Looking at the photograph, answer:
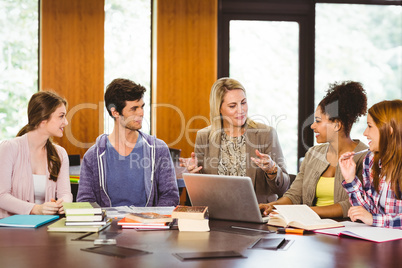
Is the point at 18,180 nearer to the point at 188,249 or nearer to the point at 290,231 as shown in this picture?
the point at 188,249

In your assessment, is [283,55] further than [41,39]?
Yes

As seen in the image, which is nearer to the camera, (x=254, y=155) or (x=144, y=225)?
(x=144, y=225)

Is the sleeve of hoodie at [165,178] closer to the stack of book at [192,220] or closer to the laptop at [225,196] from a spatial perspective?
the laptop at [225,196]

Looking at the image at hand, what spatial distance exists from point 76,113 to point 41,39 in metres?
0.93

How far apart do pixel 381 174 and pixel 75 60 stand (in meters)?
4.10

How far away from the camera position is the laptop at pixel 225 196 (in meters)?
2.38

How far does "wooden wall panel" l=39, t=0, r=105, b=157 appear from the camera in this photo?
5648mm

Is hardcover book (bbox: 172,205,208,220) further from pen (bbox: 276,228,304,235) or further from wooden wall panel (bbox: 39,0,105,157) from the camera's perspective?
Answer: wooden wall panel (bbox: 39,0,105,157)

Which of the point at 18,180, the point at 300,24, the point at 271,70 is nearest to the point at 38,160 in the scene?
the point at 18,180

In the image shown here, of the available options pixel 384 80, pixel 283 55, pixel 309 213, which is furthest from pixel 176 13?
pixel 309 213

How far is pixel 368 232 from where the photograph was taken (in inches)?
87.4

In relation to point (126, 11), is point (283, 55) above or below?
below

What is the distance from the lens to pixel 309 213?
8.15 ft

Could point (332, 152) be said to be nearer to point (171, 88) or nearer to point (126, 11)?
point (171, 88)
